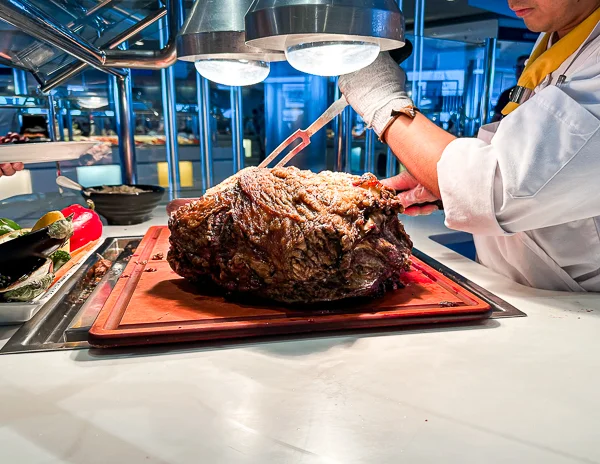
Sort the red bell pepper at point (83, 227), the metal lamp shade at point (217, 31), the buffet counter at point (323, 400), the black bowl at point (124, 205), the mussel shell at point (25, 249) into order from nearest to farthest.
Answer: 1. the buffet counter at point (323, 400)
2. the mussel shell at point (25, 249)
3. the metal lamp shade at point (217, 31)
4. the red bell pepper at point (83, 227)
5. the black bowl at point (124, 205)

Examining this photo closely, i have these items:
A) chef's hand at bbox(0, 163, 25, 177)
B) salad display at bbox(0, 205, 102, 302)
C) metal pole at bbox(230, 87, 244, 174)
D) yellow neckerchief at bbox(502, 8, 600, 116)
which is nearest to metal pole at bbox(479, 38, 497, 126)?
metal pole at bbox(230, 87, 244, 174)

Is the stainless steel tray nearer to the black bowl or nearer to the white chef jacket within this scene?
the black bowl

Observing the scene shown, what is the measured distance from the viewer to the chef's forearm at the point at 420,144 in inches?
44.0

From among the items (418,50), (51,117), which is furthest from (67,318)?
(418,50)

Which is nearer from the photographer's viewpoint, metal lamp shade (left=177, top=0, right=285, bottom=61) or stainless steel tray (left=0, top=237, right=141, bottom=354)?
stainless steel tray (left=0, top=237, right=141, bottom=354)

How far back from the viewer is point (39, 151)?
1144mm

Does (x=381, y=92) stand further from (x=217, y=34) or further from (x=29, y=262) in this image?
(x=29, y=262)

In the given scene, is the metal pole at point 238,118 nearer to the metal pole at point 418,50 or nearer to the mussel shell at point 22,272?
the metal pole at point 418,50

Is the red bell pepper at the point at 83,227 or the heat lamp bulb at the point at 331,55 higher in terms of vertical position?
the heat lamp bulb at the point at 331,55

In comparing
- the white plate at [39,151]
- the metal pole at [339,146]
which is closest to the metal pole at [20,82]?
the metal pole at [339,146]

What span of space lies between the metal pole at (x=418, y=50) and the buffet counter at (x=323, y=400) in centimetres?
321

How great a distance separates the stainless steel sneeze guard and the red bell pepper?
0.42 ft

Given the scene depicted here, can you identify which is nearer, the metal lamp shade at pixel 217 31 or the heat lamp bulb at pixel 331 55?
the heat lamp bulb at pixel 331 55

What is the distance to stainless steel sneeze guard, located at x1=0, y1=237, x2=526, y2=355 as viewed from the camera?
876 mm
